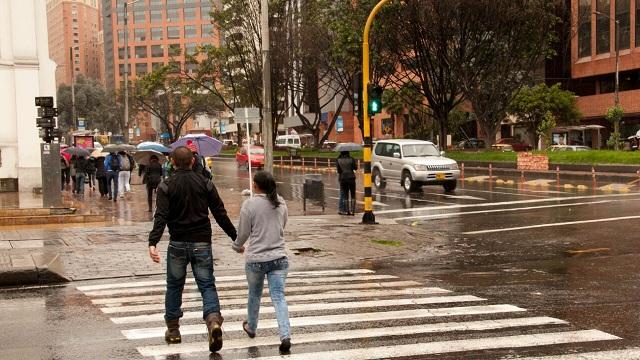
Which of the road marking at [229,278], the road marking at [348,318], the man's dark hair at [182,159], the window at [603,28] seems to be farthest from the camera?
the window at [603,28]

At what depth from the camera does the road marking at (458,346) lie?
21.0 feet

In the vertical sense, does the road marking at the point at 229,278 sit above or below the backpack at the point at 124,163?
below

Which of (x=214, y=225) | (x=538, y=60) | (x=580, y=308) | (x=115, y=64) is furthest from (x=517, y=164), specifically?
(x=115, y=64)

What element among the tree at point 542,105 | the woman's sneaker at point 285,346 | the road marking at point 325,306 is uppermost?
the tree at point 542,105

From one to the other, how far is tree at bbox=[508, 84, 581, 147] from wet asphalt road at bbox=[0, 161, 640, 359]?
3425 centimetres

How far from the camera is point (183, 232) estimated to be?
6793 mm

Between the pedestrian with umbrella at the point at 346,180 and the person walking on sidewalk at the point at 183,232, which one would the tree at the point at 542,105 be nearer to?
the pedestrian with umbrella at the point at 346,180

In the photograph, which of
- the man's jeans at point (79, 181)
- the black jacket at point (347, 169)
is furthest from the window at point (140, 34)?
the black jacket at point (347, 169)

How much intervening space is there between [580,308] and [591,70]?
57.7m

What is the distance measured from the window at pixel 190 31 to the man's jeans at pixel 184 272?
6116 inches

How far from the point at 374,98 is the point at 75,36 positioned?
563ft

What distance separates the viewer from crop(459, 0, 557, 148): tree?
3950 cm

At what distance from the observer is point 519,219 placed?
1872cm

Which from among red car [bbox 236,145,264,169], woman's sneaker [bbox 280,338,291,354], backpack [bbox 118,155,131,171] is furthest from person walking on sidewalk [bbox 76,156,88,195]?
woman's sneaker [bbox 280,338,291,354]
